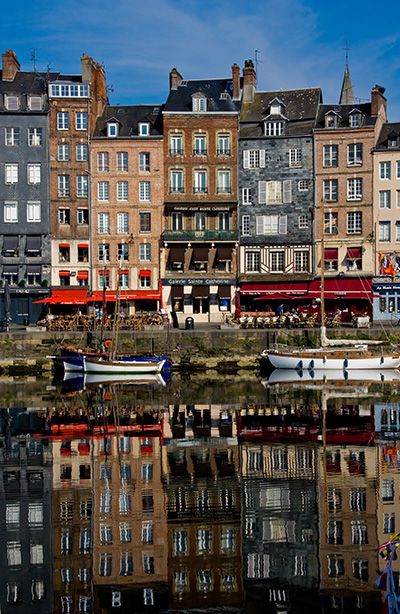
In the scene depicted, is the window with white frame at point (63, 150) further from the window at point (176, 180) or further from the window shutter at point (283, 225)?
the window shutter at point (283, 225)

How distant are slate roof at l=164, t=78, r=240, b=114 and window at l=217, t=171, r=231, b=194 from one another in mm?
4414

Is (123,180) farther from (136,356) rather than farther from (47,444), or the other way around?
(47,444)

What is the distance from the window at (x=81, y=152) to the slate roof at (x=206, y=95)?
636 centimetres

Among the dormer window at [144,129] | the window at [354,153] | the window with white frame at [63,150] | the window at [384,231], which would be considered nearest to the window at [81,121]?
the window with white frame at [63,150]

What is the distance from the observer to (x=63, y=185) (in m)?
52.3

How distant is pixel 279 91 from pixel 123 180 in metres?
13.6

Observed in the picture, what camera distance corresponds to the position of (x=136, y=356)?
4062cm

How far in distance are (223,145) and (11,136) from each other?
1527 centimetres

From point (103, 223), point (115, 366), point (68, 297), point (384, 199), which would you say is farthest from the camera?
point (103, 223)

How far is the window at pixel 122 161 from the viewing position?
172 ft

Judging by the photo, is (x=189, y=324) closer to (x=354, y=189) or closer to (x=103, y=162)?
(x=103, y=162)

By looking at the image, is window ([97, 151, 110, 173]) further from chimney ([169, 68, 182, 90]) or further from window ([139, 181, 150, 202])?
chimney ([169, 68, 182, 90])

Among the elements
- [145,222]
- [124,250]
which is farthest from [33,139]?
[124,250]

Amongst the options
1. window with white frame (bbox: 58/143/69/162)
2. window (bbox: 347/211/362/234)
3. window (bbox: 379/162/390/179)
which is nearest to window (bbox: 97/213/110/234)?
window with white frame (bbox: 58/143/69/162)
